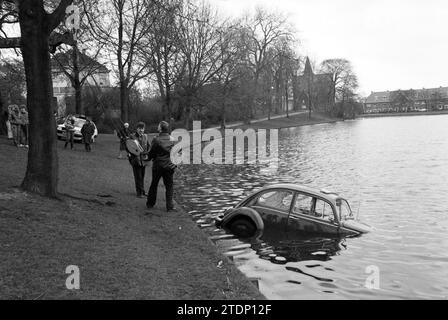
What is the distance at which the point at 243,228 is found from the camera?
12.6m

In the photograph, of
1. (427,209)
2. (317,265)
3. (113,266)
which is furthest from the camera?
(427,209)

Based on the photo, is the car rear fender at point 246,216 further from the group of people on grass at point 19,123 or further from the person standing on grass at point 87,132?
the person standing on grass at point 87,132

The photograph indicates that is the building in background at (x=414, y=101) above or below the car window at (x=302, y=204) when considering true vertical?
above

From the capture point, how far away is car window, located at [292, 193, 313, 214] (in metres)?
12.3

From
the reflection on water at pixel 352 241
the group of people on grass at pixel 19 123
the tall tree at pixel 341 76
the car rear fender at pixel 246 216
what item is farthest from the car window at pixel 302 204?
the tall tree at pixel 341 76

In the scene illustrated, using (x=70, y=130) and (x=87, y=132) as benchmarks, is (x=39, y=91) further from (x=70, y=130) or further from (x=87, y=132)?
(x=87, y=132)

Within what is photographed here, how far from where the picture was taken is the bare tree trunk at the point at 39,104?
11.4m

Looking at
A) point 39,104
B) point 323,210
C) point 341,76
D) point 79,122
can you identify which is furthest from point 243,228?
point 341,76

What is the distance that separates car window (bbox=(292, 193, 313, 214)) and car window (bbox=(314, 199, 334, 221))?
0.19m

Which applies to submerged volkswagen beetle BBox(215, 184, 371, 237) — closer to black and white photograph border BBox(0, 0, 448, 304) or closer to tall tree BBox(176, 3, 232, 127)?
black and white photograph border BBox(0, 0, 448, 304)

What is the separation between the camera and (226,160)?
3400cm
